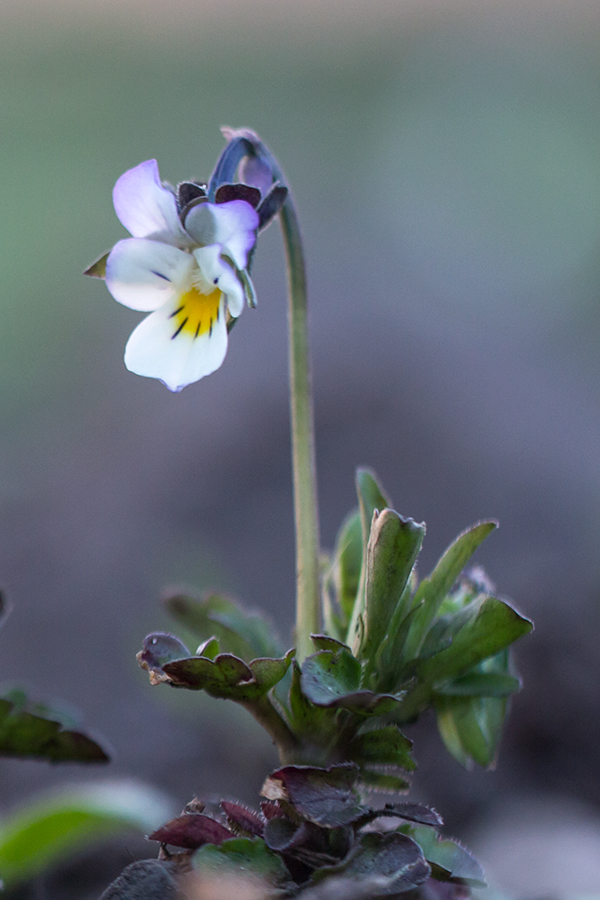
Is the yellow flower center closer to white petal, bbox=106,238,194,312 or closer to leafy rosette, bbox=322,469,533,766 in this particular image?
white petal, bbox=106,238,194,312

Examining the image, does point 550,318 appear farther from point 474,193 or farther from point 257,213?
point 257,213

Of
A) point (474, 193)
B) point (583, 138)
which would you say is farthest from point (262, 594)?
point (583, 138)

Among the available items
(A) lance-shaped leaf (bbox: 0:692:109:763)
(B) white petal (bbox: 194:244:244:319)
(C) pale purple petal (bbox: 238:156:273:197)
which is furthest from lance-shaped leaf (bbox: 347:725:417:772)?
(C) pale purple petal (bbox: 238:156:273:197)

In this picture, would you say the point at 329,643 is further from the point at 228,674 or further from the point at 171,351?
the point at 171,351

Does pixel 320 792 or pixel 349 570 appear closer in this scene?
pixel 320 792

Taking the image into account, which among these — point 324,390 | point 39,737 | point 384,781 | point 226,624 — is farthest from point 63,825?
point 324,390

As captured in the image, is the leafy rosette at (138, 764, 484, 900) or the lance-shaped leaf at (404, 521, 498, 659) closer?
the leafy rosette at (138, 764, 484, 900)

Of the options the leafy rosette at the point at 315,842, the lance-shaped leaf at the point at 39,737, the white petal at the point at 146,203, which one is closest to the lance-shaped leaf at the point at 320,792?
the leafy rosette at the point at 315,842
